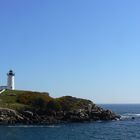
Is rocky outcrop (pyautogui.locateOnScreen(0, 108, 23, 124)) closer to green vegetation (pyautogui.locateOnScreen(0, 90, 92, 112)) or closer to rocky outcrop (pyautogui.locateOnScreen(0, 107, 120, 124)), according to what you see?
rocky outcrop (pyautogui.locateOnScreen(0, 107, 120, 124))

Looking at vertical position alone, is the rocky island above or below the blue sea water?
above

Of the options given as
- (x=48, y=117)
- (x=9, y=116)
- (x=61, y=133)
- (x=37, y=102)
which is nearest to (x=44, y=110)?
(x=48, y=117)

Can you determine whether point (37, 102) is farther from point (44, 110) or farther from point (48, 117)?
point (48, 117)

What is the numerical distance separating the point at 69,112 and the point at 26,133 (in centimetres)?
2804

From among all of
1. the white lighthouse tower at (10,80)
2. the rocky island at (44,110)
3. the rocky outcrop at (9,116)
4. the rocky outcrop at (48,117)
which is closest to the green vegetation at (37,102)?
the rocky island at (44,110)

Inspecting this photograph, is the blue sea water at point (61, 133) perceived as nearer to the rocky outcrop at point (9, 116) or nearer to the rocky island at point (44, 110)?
the rocky outcrop at point (9, 116)

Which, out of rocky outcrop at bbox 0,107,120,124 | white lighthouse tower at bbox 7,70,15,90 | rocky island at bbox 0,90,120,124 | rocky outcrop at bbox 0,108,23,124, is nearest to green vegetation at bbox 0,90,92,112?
rocky island at bbox 0,90,120,124

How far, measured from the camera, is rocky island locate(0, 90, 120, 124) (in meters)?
94.4

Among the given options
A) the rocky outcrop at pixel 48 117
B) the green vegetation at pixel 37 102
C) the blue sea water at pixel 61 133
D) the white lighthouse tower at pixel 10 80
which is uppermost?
the white lighthouse tower at pixel 10 80

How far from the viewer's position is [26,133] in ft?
240

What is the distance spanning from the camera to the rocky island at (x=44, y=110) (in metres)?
94.4

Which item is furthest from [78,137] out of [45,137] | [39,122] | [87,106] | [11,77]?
[11,77]

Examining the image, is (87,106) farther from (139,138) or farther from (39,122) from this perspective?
(139,138)

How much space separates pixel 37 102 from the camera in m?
103
